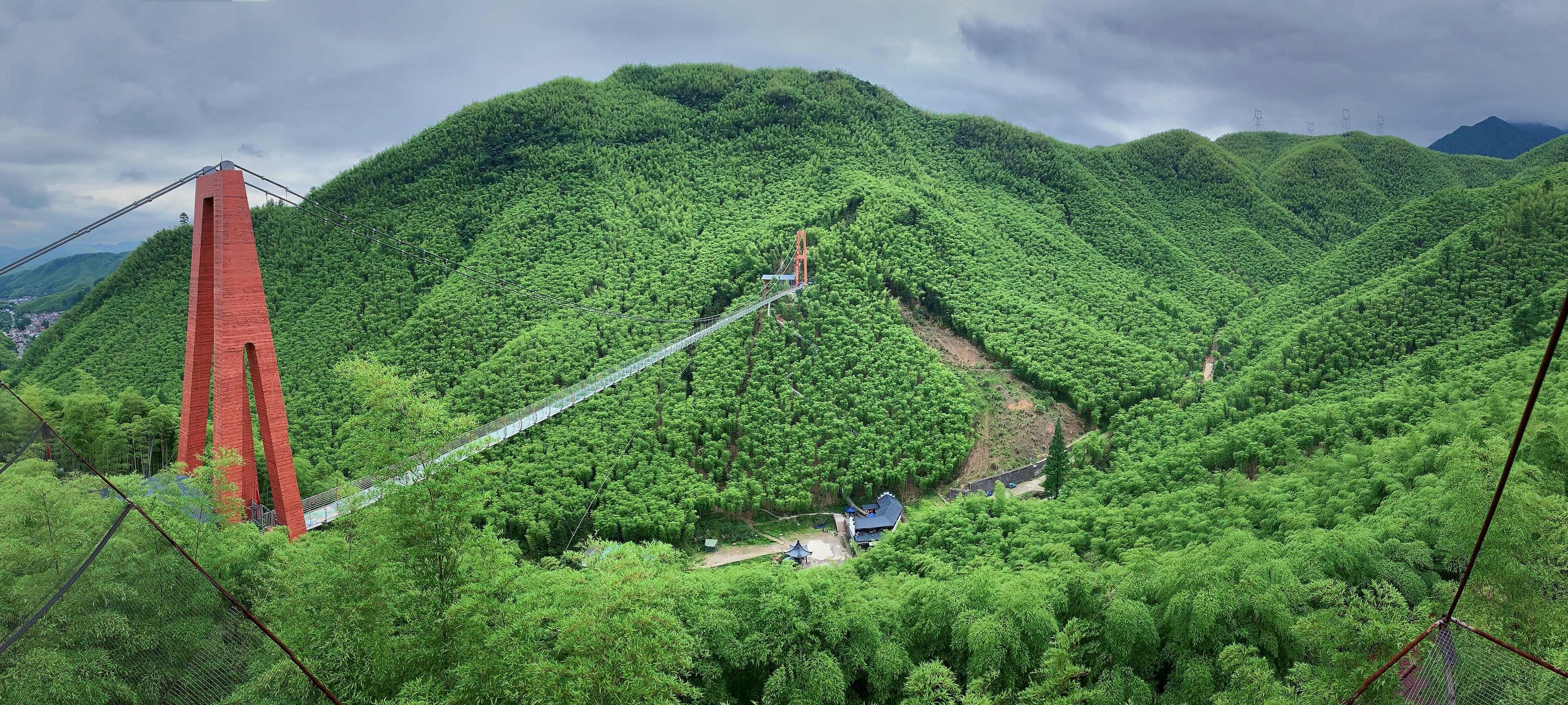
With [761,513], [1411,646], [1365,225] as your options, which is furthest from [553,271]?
[1365,225]

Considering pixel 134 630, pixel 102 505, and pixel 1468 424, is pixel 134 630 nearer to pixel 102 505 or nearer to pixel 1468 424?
pixel 102 505

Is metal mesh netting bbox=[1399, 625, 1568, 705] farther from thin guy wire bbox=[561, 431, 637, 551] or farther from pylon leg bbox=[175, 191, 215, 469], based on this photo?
thin guy wire bbox=[561, 431, 637, 551]

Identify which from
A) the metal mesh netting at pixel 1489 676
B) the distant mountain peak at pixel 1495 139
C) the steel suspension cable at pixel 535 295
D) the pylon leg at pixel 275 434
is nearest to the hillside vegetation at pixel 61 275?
the steel suspension cable at pixel 535 295

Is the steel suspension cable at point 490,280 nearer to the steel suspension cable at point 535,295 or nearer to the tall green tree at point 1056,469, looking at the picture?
the steel suspension cable at point 535,295

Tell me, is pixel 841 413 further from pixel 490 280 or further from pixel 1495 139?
pixel 1495 139

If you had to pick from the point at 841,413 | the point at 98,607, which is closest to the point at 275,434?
the point at 98,607

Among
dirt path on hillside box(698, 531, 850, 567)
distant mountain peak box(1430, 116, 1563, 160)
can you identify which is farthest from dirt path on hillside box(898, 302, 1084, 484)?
distant mountain peak box(1430, 116, 1563, 160)
